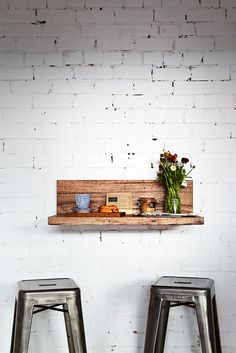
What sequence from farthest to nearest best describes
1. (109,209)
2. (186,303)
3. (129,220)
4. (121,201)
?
(121,201), (109,209), (129,220), (186,303)

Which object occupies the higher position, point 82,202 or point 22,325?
point 82,202

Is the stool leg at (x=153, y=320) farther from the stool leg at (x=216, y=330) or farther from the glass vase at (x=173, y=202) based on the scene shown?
the glass vase at (x=173, y=202)

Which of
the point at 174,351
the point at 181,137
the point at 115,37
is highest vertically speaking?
the point at 115,37

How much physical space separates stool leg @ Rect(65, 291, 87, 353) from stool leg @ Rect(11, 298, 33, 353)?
0.23 m

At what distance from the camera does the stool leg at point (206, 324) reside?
3527mm

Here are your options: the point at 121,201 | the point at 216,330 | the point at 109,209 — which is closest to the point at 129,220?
the point at 109,209

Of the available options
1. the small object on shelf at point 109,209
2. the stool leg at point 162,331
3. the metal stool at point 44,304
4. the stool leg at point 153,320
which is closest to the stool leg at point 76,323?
the metal stool at point 44,304

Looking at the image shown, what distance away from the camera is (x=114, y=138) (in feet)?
13.9

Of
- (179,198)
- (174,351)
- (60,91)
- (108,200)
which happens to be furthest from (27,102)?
(174,351)

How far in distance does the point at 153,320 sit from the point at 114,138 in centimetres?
130

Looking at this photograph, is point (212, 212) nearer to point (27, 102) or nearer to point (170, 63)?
point (170, 63)

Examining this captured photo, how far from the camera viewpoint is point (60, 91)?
→ 427cm

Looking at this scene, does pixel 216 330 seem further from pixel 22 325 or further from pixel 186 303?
pixel 22 325

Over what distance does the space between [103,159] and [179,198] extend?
593 mm
